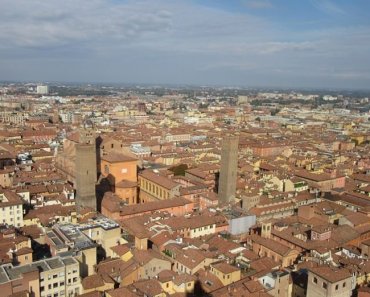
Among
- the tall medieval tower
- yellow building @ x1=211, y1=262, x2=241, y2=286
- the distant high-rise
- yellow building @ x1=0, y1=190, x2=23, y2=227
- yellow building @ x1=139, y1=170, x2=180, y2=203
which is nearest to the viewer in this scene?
yellow building @ x1=211, y1=262, x2=241, y2=286

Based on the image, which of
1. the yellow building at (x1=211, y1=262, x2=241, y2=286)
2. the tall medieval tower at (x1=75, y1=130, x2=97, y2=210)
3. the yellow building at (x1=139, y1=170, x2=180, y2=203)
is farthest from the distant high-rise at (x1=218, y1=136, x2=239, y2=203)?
the yellow building at (x1=211, y1=262, x2=241, y2=286)

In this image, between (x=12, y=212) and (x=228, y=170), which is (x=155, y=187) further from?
(x=12, y=212)

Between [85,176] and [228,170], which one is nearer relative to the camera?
[85,176]

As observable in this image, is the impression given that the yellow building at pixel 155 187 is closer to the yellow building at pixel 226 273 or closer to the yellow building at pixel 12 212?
the yellow building at pixel 12 212

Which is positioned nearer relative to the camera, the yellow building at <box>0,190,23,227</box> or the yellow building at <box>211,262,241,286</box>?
the yellow building at <box>211,262,241,286</box>

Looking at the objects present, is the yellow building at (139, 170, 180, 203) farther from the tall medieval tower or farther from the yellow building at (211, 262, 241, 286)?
the yellow building at (211, 262, 241, 286)

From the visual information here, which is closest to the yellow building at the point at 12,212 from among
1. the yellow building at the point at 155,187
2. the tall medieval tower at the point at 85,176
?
the tall medieval tower at the point at 85,176

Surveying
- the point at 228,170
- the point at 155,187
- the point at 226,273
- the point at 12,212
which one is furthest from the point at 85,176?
the point at 226,273

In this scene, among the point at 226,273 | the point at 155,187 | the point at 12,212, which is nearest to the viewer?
the point at 226,273

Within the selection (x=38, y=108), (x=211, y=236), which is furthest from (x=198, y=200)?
(x=38, y=108)
